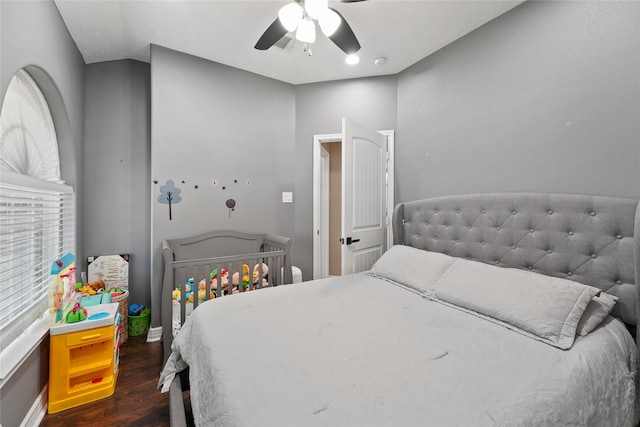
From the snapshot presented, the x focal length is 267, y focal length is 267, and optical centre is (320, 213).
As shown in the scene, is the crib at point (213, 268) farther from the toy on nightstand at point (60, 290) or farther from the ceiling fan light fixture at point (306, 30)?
the ceiling fan light fixture at point (306, 30)

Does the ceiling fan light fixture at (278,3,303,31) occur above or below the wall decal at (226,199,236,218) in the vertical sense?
above

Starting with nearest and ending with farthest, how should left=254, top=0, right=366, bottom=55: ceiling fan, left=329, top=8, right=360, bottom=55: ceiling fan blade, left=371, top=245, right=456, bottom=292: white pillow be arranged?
left=254, top=0, right=366, bottom=55: ceiling fan, left=329, top=8, right=360, bottom=55: ceiling fan blade, left=371, top=245, right=456, bottom=292: white pillow

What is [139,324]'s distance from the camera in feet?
8.41

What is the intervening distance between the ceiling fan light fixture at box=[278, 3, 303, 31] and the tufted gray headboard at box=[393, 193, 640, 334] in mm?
1738

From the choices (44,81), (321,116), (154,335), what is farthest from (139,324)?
(321,116)

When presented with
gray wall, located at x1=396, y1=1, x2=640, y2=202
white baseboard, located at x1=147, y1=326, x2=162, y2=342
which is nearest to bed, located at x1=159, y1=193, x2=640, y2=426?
gray wall, located at x1=396, y1=1, x2=640, y2=202

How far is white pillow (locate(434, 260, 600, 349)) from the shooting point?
48.0 inches

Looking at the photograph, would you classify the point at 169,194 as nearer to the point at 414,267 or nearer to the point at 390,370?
the point at 414,267

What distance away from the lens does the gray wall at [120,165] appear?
8.48ft

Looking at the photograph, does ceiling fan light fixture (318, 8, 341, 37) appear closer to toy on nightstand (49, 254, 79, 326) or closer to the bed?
the bed

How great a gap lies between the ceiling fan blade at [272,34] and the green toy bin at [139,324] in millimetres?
2626

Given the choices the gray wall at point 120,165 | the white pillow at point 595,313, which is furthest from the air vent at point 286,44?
the white pillow at point 595,313

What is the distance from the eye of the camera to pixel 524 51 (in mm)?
1832

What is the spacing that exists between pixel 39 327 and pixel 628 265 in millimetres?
3327
